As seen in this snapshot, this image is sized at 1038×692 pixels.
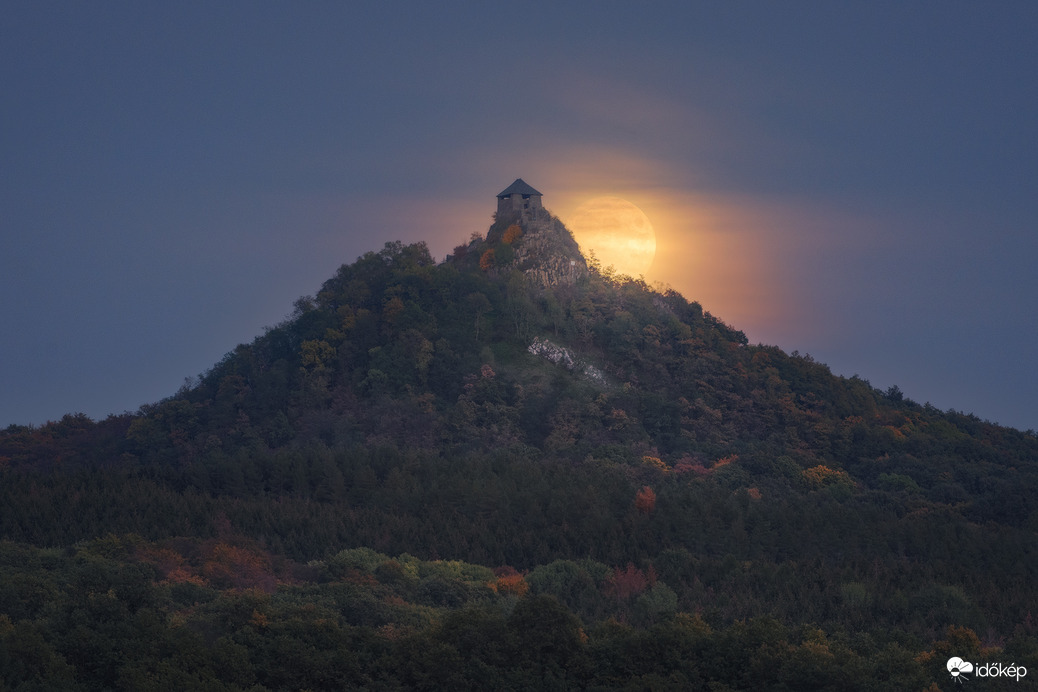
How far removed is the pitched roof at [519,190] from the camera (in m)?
91.9

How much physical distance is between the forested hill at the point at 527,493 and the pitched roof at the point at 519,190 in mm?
3664

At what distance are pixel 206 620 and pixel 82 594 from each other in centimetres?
393

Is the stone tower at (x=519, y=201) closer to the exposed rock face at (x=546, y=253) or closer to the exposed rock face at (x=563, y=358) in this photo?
the exposed rock face at (x=546, y=253)

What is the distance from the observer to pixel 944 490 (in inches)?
2729

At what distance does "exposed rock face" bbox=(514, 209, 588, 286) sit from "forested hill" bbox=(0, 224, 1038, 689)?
1.08 feet

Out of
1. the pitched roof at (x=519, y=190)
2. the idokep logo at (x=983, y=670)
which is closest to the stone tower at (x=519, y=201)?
the pitched roof at (x=519, y=190)

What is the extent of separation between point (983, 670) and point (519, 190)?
221 feet

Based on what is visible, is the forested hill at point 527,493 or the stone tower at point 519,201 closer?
the forested hill at point 527,493

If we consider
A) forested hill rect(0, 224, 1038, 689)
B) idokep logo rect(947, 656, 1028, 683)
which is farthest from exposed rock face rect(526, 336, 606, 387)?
idokep logo rect(947, 656, 1028, 683)

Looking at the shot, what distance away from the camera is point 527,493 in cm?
5981

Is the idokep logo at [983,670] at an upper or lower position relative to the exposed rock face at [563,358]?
lower

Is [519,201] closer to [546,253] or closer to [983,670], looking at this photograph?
[546,253]

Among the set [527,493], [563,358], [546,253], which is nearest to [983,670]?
[527,493]

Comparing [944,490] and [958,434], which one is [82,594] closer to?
[944,490]
